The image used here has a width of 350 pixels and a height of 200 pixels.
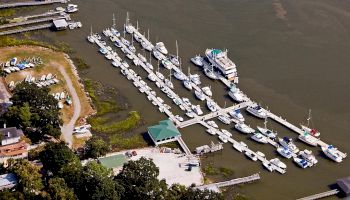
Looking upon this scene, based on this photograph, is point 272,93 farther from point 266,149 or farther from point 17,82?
point 17,82

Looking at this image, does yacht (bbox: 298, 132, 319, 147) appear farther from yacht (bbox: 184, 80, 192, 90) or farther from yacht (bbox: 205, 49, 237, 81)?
yacht (bbox: 184, 80, 192, 90)

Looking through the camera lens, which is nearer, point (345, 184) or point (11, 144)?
point (345, 184)

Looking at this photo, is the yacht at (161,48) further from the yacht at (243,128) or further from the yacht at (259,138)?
the yacht at (259,138)

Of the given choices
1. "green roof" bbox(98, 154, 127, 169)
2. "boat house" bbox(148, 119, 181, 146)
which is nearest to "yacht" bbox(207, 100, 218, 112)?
"boat house" bbox(148, 119, 181, 146)

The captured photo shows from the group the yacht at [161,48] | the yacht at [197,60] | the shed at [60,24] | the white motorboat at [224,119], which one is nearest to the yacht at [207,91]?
the white motorboat at [224,119]

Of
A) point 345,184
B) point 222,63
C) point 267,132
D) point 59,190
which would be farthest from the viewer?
point 222,63

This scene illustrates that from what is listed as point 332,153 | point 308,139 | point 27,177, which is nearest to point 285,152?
point 308,139

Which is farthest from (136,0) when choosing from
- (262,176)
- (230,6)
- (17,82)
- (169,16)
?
(262,176)

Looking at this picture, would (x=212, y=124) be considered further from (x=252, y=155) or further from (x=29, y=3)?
(x=29, y=3)
